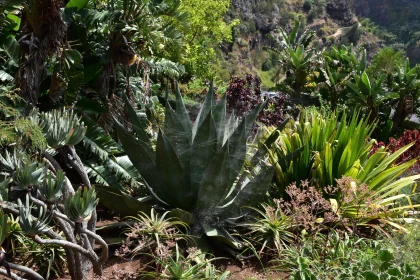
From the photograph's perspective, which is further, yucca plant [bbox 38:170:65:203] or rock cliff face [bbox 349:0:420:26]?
rock cliff face [bbox 349:0:420:26]

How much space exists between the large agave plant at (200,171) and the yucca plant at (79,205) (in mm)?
Answer: 1512

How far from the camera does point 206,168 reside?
4.72 metres

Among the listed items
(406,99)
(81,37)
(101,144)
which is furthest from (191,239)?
(406,99)

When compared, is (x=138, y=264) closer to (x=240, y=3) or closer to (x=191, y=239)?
(x=191, y=239)

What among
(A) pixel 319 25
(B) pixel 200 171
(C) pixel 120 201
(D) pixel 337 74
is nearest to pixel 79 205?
(C) pixel 120 201

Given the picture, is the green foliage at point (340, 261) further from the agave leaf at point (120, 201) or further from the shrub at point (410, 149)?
the shrub at point (410, 149)

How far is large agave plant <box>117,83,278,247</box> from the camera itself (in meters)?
4.72

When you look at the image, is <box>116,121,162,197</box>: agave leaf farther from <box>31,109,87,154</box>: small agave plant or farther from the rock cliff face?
the rock cliff face

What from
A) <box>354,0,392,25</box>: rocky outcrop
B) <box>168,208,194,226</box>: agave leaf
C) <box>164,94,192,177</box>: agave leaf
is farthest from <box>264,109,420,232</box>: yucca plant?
<box>354,0,392,25</box>: rocky outcrop

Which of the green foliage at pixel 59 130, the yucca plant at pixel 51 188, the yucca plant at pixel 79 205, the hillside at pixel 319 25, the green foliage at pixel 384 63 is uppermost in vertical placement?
the green foliage at pixel 59 130

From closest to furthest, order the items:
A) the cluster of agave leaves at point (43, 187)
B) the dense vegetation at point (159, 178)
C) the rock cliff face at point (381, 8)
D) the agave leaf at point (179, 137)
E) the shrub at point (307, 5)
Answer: the cluster of agave leaves at point (43, 187) → the dense vegetation at point (159, 178) → the agave leaf at point (179, 137) → the shrub at point (307, 5) → the rock cliff face at point (381, 8)

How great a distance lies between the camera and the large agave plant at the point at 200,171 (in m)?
4.72

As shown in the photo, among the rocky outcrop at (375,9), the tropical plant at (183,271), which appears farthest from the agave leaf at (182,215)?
the rocky outcrop at (375,9)

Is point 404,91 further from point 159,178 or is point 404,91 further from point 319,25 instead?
point 319,25
